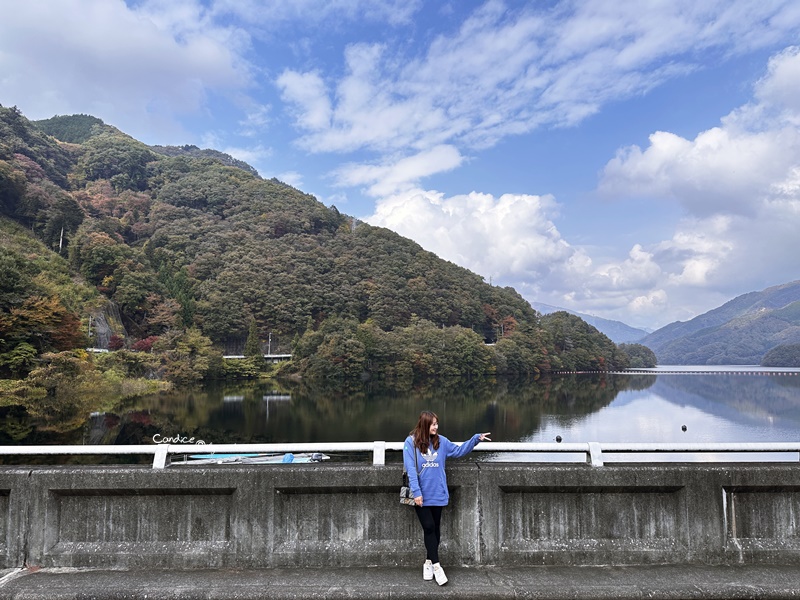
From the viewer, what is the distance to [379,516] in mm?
4637

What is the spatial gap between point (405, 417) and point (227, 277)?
73.6 meters

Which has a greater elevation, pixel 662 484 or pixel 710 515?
pixel 662 484

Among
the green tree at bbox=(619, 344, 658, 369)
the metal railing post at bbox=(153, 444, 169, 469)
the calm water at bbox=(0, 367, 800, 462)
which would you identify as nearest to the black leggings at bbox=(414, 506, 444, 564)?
the metal railing post at bbox=(153, 444, 169, 469)

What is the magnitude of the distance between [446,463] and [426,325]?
10083 centimetres

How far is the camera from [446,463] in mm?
4785

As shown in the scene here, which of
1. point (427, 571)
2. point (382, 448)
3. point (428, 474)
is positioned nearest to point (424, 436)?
point (428, 474)

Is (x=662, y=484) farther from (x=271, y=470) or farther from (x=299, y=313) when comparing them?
(x=299, y=313)

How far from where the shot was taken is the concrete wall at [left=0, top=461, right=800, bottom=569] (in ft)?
14.8

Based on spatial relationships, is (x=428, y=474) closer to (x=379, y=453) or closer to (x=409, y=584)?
(x=379, y=453)

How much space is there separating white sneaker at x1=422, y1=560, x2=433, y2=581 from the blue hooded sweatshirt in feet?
1.56

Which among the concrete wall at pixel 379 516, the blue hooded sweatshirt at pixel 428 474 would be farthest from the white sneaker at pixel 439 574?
the blue hooded sweatshirt at pixel 428 474

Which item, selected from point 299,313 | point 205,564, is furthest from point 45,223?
point 205,564

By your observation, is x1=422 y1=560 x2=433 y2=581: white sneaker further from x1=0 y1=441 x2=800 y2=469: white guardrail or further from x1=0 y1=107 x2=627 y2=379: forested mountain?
x1=0 y1=107 x2=627 y2=379: forested mountain

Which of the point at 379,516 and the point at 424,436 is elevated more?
the point at 424,436
